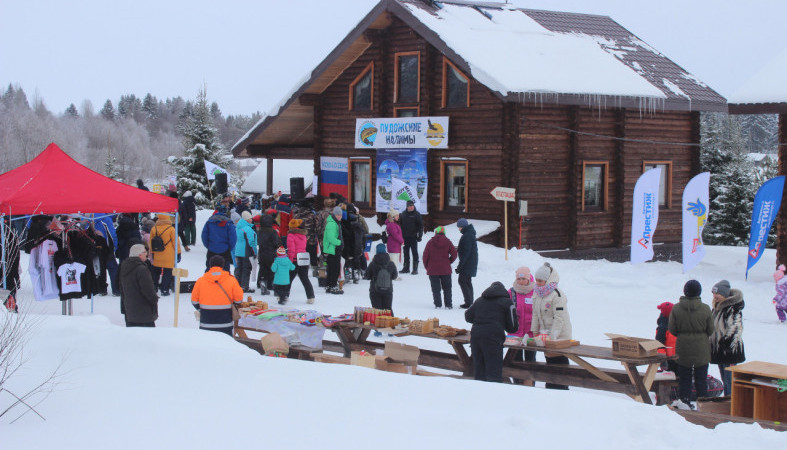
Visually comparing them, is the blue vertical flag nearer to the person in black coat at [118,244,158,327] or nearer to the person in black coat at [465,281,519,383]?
the person in black coat at [465,281,519,383]

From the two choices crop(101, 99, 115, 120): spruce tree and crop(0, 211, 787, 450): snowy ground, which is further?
crop(101, 99, 115, 120): spruce tree

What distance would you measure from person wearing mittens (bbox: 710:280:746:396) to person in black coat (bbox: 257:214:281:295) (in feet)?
25.8

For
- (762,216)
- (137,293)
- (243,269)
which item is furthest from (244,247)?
(762,216)

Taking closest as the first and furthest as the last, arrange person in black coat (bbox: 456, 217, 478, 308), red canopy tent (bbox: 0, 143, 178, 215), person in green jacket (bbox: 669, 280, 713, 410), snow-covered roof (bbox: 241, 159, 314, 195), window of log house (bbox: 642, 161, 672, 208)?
person in green jacket (bbox: 669, 280, 713, 410) → red canopy tent (bbox: 0, 143, 178, 215) → person in black coat (bbox: 456, 217, 478, 308) → window of log house (bbox: 642, 161, 672, 208) → snow-covered roof (bbox: 241, 159, 314, 195)

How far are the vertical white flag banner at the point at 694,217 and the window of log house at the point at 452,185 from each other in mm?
6143

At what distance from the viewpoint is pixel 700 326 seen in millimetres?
8953

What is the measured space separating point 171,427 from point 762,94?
1440cm

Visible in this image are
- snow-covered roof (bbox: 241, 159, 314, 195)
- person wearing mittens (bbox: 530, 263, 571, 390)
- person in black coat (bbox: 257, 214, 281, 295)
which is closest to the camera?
person wearing mittens (bbox: 530, 263, 571, 390)

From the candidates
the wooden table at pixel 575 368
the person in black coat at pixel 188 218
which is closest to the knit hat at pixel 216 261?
the wooden table at pixel 575 368

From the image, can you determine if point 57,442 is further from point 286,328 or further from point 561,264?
point 561,264

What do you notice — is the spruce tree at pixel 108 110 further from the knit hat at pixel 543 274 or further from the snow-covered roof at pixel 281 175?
the knit hat at pixel 543 274

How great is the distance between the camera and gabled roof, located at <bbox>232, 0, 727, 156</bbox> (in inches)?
783

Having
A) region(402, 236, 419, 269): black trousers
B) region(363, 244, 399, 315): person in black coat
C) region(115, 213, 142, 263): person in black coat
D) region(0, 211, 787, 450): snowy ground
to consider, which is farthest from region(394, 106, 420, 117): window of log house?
region(0, 211, 787, 450): snowy ground

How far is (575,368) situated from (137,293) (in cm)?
536
